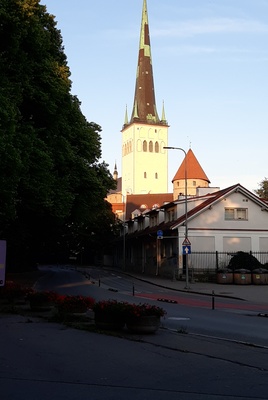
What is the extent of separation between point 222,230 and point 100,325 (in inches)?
1430

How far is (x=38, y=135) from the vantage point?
24406 mm

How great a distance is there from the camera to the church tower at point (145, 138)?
142 metres

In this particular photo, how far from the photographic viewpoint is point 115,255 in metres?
86.5

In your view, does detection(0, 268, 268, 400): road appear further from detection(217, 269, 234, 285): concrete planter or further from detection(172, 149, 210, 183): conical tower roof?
detection(172, 149, 210, 183): conical tower roof

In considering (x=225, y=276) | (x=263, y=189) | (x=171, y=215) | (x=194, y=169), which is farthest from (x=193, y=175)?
(x=225, y=276)

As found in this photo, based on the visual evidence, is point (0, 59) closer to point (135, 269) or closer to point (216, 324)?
point (216, 324)

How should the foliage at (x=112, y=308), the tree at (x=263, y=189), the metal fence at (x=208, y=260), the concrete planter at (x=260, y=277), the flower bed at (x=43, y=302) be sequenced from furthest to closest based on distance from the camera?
the tree at (x=263, y=189) → the metal fence at (x=208, y=260) → the concrete planter at (x=260, y=277) → the flower bed at (x=43, y=302) → the foliage at (x=112, y=308)

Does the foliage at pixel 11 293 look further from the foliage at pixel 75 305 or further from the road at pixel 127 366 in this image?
the road at pixel 127 366

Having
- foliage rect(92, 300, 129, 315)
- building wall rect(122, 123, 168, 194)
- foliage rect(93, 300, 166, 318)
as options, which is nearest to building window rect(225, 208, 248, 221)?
foliage rect(92, 300, 129, 315)

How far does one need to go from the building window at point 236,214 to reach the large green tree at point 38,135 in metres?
20.8

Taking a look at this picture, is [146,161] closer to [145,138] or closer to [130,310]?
[145,138]

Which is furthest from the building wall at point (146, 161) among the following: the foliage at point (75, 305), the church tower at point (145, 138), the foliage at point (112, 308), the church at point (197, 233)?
the foliage at point (112, 308)

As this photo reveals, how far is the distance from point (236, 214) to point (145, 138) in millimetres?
101854

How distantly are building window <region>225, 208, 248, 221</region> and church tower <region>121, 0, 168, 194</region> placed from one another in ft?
312
